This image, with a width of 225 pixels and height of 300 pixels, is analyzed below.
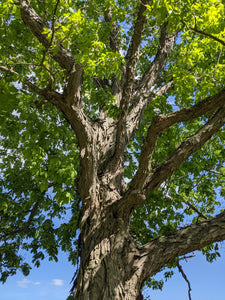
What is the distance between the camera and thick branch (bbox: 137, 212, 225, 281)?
14.0 ft

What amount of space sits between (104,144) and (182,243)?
264 centimetres

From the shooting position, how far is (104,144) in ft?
19.7

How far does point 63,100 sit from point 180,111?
2020mm

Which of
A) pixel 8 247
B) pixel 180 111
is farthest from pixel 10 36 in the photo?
pixel 8 247

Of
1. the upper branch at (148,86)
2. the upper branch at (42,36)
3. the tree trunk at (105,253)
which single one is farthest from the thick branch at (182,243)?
the upper branch at (42,36)

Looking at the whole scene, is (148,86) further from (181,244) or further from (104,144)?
(181,244)

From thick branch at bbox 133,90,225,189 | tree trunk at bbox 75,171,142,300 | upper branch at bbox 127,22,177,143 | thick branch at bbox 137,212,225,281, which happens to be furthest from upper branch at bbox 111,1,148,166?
thick branch at bbox 137,212,225,281

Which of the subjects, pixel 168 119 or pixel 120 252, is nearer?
pixel 168 119

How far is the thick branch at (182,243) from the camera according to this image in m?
4.27

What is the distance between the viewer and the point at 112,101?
5887 millimetres

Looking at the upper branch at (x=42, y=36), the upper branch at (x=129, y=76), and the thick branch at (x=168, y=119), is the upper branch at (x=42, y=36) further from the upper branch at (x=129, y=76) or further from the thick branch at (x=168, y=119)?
the thick branch at (x=168, y=119)

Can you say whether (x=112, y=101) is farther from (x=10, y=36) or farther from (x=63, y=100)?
(x=10, y=36)

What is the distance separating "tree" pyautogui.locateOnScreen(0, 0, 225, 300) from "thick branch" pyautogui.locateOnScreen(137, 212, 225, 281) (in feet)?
0.05

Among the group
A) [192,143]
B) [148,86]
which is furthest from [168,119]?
[148,86]
